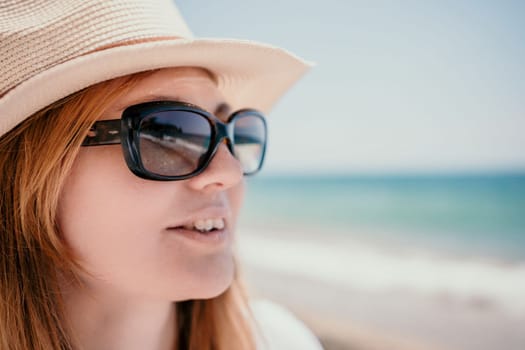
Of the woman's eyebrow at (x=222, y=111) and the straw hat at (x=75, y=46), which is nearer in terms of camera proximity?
the straw hat at (x=75, y=46)

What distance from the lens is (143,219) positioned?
1.15 meters

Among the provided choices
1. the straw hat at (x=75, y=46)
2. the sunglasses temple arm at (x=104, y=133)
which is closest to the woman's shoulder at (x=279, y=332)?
the sunglasses temple arm at (x=104, y=133)

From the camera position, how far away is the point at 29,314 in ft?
3.85

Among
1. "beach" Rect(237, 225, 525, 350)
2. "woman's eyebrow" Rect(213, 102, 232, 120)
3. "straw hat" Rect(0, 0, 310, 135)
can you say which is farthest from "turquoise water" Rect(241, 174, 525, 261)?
"straw hat" Rect(0, 0, 310, 135)

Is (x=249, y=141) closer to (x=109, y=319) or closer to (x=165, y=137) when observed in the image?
(x=165, y=137)

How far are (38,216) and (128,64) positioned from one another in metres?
0.48

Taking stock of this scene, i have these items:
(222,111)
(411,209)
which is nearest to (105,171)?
(222,111)

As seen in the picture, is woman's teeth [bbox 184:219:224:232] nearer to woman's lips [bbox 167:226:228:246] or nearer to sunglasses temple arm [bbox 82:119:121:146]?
woman's lips [bbox 167:226:228:246]

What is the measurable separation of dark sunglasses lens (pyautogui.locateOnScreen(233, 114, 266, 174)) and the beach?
25.4 inches

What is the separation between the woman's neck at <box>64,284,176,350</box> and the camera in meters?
1.25

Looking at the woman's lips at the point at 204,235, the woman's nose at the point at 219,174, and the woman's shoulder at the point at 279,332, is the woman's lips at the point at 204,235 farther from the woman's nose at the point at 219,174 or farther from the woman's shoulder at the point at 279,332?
the woman's shoulder at the point at 279,332

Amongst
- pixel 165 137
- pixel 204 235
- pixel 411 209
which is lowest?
pixel 204 235

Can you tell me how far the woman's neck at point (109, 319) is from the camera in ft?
4.09

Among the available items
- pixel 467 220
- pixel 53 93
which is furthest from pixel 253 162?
pixel 467 220
